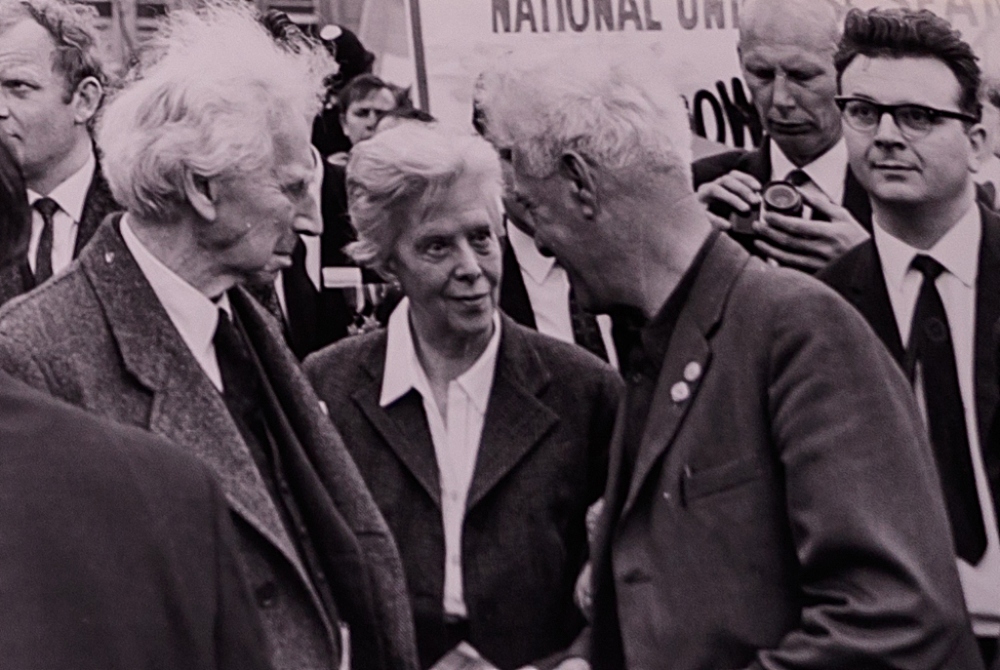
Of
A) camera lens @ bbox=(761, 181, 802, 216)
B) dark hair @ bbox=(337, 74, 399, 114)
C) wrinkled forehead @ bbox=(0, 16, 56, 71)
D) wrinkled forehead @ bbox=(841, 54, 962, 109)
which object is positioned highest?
wrinkled forehead @ bbox=(0, 16, 56, 71)

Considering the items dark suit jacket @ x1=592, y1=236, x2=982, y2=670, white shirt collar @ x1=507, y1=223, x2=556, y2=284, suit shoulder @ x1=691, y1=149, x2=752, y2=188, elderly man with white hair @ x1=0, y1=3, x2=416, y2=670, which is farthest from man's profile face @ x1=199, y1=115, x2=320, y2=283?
suit shoulder @ x1=691, y1=149, x2=752, y2=188

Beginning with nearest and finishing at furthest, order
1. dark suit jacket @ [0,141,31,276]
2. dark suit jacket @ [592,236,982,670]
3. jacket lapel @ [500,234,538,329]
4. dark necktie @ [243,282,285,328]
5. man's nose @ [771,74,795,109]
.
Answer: dark suit jacket @ [0,141,31,276]
dark suit jacket @ [592,236,982,670]
dark necktie @ [243,282,285,328]
jacket lapel @ [500,234,538,329]
man's nose @ [771,74,795,109]

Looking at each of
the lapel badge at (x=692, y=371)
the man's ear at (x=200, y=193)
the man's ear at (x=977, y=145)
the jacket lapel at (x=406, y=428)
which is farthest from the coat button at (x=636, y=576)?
the man's ear at (x=977, y=145)

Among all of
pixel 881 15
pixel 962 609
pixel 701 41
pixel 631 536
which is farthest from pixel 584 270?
pixel 881 15

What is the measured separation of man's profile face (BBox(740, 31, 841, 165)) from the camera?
4.20 metres

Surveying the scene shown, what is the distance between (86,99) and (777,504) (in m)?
1.41

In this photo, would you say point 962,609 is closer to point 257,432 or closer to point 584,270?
point 584,270

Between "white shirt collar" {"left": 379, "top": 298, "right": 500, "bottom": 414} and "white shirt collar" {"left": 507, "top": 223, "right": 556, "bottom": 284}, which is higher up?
"white shirt collar" {"left": 507, "top": 223, "right": 556, "bottom": 284}

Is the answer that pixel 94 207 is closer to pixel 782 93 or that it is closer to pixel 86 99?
pixel 86 99

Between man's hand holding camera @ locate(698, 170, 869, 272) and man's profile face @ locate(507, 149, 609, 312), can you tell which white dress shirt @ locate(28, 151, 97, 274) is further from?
man's hand holding camera @ locate(698, 170, 869, 272)

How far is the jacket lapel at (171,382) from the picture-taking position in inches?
125

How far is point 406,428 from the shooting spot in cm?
378

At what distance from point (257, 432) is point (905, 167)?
1586 millimetres

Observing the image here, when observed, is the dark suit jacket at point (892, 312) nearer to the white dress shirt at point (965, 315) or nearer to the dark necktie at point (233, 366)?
the white dress shirt at point (965, 315)
